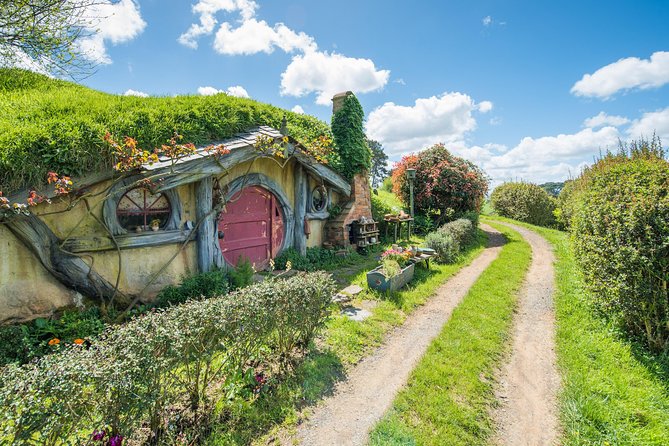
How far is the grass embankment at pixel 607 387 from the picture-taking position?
330 cm

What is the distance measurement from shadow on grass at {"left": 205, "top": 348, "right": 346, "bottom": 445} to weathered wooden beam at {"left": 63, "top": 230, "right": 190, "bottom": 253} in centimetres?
388

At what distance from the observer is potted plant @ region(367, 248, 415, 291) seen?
7.09 m

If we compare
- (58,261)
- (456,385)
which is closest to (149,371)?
(456,385)

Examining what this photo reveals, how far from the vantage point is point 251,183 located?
788cm

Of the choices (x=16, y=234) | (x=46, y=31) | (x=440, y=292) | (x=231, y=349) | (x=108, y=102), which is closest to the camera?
(x=231, y=349)

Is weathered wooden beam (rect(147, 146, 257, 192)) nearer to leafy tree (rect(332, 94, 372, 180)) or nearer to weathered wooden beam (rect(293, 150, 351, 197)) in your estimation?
weathered wooden beam (rect(293, 150, 351, 197))

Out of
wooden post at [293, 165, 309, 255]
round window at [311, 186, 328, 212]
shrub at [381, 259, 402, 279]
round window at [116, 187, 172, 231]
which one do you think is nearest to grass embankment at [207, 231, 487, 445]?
shrub at [381, 259, 402, 279]

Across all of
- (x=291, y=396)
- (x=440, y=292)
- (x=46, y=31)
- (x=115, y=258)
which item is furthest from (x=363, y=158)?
(x=46, y=31)

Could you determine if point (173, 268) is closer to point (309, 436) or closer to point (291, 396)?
point (291, 396)

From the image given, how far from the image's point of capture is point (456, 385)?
402cm

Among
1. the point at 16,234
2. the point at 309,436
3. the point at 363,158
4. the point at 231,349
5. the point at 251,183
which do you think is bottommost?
the point at 309,436

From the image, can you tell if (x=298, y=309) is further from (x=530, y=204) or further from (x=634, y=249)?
(x=530, y=204)

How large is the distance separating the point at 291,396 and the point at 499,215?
2674 centimetres

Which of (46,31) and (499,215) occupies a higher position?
(46,31)
